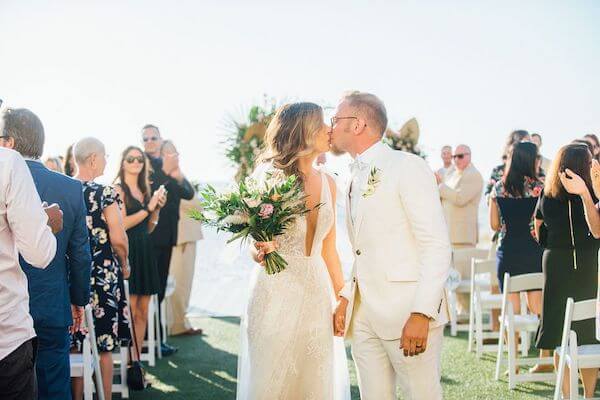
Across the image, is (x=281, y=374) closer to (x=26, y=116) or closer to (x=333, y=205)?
(x=333, y=205)

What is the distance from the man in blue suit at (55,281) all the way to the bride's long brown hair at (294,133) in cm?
121

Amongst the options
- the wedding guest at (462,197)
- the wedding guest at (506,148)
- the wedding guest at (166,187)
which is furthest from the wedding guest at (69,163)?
the wedding guest at (462,197)

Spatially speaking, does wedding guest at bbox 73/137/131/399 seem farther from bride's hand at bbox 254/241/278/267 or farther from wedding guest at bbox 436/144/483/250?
wedding guest at bbox 436/144/483/250

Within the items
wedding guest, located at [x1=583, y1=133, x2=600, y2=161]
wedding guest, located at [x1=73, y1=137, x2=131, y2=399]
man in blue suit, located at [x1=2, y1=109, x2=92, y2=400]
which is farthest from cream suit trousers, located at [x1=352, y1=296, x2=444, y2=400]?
wedding guest, located at [x1=583, y1=133, x2=600, y2=161]

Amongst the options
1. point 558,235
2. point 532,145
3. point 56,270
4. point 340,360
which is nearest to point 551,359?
point 558,235

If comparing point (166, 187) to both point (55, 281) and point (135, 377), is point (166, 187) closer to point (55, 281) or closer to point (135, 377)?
point (135, 377)

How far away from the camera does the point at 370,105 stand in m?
3.79

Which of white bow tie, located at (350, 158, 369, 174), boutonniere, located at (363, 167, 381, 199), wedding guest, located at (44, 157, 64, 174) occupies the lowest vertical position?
boutonniere, located at (363, 167, 381, 199)

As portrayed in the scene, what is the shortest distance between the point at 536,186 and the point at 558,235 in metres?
1.49

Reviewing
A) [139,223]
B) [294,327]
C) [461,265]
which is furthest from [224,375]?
[461,265]

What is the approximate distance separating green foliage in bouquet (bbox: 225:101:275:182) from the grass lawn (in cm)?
211

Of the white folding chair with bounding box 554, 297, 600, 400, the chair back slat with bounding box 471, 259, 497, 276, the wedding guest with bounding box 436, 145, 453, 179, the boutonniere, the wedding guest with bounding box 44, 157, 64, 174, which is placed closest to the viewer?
the boutonniere

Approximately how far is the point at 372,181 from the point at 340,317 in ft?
3.61

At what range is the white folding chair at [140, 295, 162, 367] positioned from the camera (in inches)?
300
